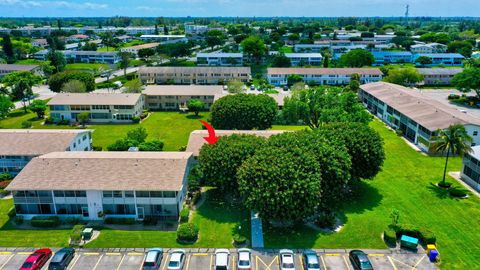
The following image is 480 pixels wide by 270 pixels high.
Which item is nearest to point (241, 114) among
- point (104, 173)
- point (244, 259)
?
point (104, 173)

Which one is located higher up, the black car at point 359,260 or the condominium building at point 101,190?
the condominium building at point 101,190

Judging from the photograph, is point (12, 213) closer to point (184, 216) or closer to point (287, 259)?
point (184, 216)

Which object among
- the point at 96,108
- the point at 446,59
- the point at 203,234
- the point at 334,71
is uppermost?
the point at 446,59

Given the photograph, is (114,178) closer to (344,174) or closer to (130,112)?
(344,174)

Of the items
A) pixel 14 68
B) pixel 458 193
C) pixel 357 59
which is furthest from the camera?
pixel 357 59

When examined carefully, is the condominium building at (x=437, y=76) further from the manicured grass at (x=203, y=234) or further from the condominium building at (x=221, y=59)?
the manicured grass at (x=203, y=234)

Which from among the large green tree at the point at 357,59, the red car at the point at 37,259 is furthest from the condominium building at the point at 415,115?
the red car at the point at 37,259
